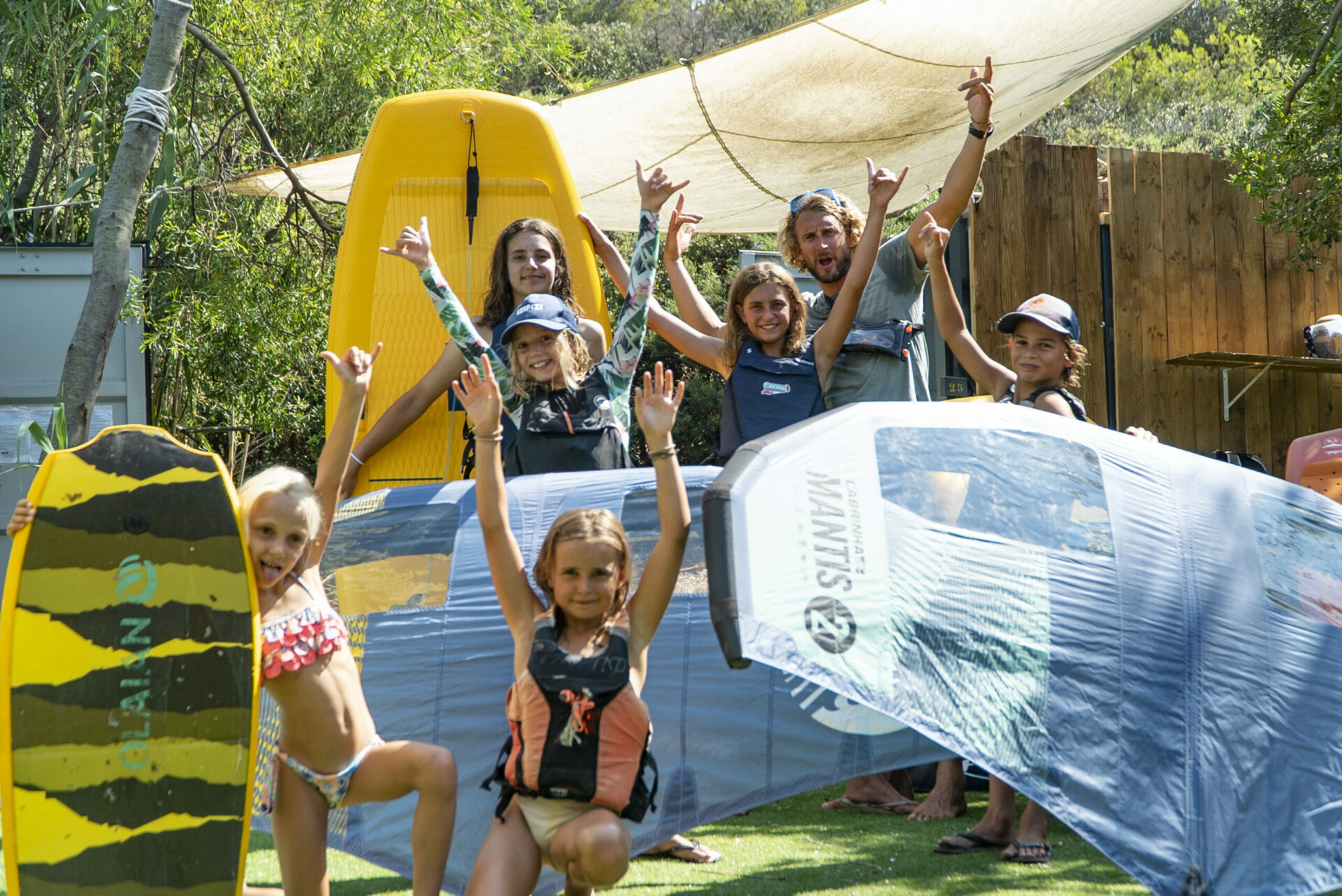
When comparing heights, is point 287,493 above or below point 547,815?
above

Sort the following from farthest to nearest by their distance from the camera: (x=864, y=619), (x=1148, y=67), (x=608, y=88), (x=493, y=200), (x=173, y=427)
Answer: (x=1148, y=67) → (x=173, y=427) → (x=608, y=88) → (x=493, y=200) → (x=864, y=619)

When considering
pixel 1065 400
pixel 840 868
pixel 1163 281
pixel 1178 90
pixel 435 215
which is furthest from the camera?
pixel 1178 90

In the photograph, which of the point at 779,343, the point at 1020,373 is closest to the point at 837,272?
the point at 779,343

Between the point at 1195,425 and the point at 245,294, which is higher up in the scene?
the point at 245,294

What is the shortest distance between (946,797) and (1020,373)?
1.32m

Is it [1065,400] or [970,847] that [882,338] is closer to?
[1065,400]

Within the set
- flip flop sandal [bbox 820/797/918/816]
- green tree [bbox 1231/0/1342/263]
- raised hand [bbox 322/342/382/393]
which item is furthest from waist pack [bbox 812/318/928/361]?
green tree [bbox 1231/0/1342/263]

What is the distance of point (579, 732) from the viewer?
2.65 metres

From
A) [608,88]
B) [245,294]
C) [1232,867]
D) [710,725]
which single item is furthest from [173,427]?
[1232,867]

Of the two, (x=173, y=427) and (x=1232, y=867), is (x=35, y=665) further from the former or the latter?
(x=173, y=427)

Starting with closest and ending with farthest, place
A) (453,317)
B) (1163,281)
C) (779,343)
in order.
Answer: (453,317) < (779,343) < (1163,281)

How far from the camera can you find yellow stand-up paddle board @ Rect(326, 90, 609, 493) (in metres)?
4.64

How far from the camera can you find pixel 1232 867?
2645mm

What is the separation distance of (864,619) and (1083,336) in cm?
554
